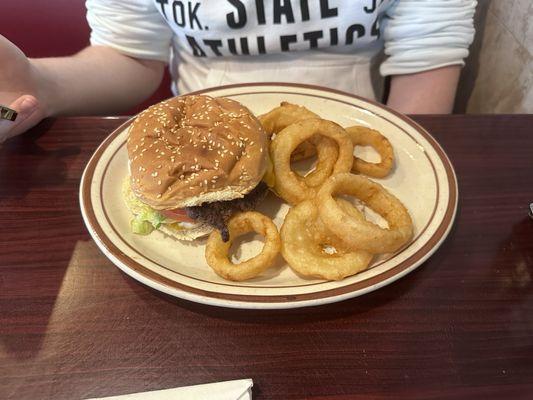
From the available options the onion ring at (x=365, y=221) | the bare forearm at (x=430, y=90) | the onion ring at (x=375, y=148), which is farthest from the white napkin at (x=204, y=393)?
the bare forearm at (x=430, y=90)

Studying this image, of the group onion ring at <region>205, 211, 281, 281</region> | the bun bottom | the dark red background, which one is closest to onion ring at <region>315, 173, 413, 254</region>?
onion ring at <region>205, 211, 281, 281</region>

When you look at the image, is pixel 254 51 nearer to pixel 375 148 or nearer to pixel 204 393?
pixel 375 148

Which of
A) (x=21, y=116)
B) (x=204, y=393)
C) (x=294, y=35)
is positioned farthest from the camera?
Result: (x=294, y=35)

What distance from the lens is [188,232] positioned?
3.88 feet

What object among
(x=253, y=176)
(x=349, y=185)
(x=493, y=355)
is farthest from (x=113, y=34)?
(x=493, y=355)

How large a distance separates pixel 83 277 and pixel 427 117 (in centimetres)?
114

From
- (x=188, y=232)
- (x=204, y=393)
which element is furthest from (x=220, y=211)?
(x=204, y=393)

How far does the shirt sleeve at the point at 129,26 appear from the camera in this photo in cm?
164

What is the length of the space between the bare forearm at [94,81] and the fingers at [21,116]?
0.11 meters

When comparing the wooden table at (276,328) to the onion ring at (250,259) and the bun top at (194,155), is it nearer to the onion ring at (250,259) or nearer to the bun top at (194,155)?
the onion ring at (250,259)

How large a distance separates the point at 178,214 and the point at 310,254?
14.0 inches

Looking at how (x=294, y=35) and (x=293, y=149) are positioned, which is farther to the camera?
(x=294, y=35)

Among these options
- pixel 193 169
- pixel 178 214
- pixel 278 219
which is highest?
pixel 193 169

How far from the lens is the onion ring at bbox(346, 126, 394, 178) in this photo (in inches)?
51.7
